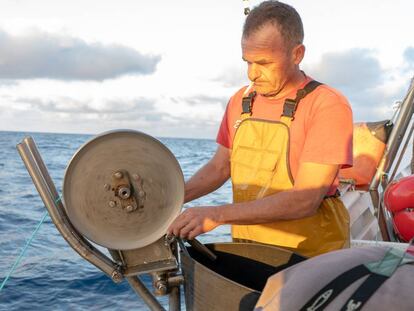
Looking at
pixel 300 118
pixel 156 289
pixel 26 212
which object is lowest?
pixel 26 212

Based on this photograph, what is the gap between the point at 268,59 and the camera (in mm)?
2336

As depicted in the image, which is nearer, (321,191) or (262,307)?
(262,307)

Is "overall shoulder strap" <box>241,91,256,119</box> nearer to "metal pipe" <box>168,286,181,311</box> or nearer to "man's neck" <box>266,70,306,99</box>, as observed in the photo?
"man's neck" <box>266,70,306,99</box>

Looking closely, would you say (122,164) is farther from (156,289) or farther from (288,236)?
(288,236)

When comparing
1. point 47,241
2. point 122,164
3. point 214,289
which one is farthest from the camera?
point 47,241

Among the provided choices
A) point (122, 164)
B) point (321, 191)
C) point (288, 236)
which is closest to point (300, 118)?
point (321, 191)

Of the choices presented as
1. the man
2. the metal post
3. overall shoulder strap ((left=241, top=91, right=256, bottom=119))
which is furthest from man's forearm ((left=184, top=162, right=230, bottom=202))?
the metal post

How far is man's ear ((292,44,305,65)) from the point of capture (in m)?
2.39

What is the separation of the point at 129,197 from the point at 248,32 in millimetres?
925

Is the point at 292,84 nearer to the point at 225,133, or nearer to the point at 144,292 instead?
the point at 225,133

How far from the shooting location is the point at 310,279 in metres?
1.34

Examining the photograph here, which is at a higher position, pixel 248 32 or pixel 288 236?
pixel 248 32

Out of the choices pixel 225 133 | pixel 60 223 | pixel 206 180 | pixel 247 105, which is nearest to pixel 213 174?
pixel 206 180

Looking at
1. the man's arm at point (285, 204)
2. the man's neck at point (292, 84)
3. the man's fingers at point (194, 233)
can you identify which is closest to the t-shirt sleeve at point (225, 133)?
the man's neck at point (292, 84)
